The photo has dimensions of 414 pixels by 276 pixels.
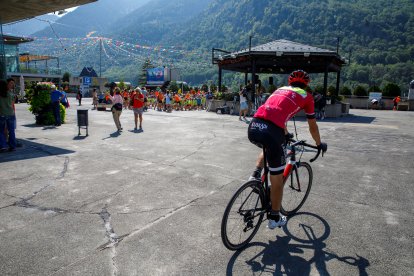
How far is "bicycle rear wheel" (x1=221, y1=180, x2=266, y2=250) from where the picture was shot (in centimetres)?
341

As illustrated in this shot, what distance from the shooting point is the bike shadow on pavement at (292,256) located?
321cm

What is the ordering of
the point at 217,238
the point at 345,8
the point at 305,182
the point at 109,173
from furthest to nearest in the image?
the point at 345,8 < the point at 109,173 < the point at 305,182 < the point at 217,238

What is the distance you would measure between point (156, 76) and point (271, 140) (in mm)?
64614

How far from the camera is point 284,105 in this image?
3.62m

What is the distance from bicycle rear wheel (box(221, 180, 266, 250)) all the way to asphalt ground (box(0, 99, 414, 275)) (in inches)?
5.7

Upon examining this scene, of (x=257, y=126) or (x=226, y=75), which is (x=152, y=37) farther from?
(x=257, y=126)

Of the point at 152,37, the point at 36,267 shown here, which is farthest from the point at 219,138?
the point at 152,37

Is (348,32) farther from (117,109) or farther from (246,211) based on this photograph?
(246,211)

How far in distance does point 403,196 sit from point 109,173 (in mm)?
5513

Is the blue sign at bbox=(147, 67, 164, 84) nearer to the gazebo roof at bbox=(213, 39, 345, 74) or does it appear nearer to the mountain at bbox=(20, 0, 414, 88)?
the mountain at bbox=(20, 0, 414, 88)

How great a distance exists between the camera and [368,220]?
4426 mm

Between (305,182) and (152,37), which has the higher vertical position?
(152,37)

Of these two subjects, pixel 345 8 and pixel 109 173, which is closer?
pixel 109 173

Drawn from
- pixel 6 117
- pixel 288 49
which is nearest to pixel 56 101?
pixel 6 117
